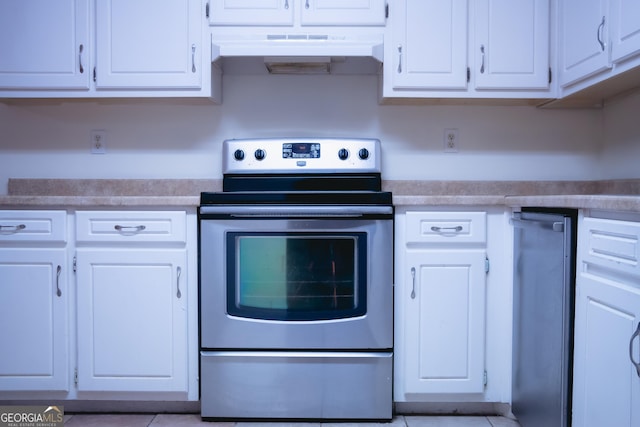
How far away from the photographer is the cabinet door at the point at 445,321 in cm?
180

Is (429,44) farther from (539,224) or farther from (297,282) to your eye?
(297,282)

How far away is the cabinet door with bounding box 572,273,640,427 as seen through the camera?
43.0 inches

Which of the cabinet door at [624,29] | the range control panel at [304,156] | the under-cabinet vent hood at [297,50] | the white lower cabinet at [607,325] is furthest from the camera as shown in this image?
the range control panel at [304,156]

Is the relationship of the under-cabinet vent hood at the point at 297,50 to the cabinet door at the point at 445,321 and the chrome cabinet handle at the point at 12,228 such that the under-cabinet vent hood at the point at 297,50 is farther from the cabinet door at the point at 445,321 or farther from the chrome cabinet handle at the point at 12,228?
the chrome cabinet handle at the point at 12,228

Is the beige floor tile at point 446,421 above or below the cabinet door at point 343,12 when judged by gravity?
below

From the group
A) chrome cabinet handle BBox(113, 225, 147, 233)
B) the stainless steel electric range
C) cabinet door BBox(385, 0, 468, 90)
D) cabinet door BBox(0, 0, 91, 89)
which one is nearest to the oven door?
the stainless steel electric range

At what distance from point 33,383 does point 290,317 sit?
1.03 m

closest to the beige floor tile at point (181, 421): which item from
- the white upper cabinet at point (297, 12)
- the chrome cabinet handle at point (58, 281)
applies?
the chrome cabinet handle at point (58, 281)

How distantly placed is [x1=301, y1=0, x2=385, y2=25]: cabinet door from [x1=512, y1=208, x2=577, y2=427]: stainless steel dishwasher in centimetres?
102

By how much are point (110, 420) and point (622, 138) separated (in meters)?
2.47

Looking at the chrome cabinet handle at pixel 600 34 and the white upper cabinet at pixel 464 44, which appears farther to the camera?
the white upper cabinet at pixel 464 44

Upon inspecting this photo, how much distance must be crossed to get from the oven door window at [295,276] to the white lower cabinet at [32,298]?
66cm

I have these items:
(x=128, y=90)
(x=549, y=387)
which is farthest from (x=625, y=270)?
(x=128, y=90)

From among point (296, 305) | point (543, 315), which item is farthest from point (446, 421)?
point (296, 305)
